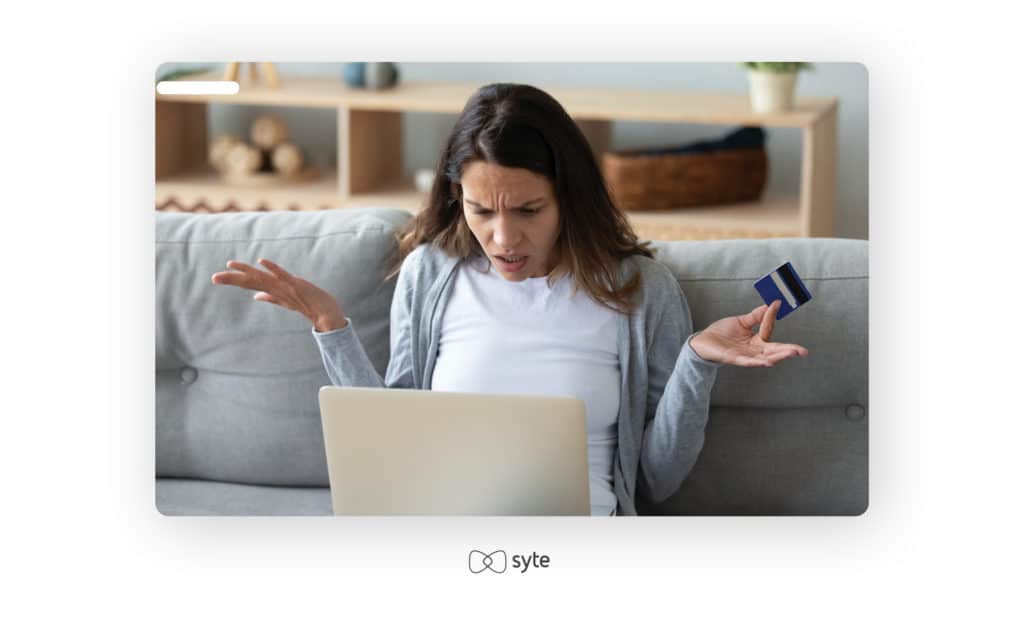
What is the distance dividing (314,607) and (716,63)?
2.36 feet

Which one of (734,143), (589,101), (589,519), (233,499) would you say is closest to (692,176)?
(734,143)

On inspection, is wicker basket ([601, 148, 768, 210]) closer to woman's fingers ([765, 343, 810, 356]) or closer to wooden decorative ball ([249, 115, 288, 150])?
woman's fingers ([765, 343, 810, 356])

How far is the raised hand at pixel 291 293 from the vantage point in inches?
57.6

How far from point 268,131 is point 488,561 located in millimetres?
588

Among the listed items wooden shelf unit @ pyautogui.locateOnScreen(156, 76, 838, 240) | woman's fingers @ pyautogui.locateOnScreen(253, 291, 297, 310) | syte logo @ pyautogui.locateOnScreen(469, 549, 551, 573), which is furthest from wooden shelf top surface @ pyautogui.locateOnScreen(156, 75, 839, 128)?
syte logo @ pyautogui.locateOnScreen(469, 549, 551, 573)

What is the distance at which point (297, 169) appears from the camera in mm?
1686

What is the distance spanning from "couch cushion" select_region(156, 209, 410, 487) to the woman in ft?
0.09

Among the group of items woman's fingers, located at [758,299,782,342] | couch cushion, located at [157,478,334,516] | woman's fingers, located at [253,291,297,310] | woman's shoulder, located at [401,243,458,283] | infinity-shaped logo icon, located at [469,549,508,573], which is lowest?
infinity-shaped logo icon, located at [469,549,508,573]

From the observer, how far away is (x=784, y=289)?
1.43 m

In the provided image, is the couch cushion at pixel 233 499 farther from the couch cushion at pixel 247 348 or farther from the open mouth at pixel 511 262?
the open mouth at pixel 511 262

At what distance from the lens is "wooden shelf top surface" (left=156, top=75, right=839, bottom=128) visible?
1.54 meters

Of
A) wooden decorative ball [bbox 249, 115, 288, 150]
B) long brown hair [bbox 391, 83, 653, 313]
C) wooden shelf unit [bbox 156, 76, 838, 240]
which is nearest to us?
long brown hair [bbox 391, 83, 653, 313]

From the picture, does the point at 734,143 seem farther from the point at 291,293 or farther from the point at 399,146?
the point at 291,293

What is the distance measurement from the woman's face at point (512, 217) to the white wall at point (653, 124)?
10 centimetres
